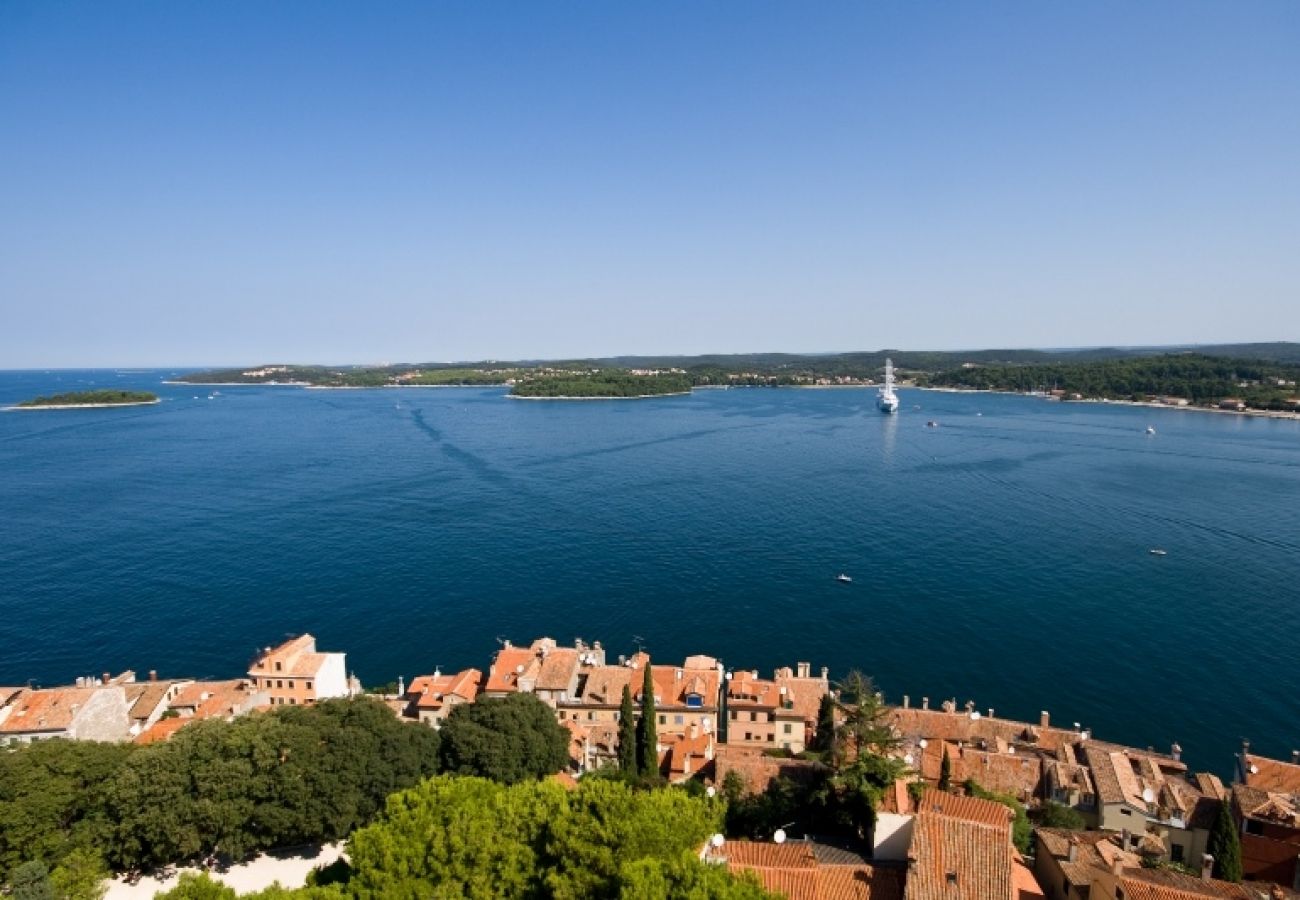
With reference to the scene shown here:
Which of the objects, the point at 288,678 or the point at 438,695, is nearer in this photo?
the point at 438,695


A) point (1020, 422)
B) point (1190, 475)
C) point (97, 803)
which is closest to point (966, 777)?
point (97, 803)

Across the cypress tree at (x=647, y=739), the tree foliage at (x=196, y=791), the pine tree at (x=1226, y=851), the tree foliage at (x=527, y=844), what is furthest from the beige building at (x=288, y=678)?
the pine tree at (x=1226, y=851)

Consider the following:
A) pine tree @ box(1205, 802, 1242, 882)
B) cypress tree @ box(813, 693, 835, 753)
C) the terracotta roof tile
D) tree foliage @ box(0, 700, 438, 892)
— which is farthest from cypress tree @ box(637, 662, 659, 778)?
pine tree @ box(1205, 802, 1242, 882)

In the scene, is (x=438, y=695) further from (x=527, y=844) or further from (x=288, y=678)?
A: (x=527, y=844)

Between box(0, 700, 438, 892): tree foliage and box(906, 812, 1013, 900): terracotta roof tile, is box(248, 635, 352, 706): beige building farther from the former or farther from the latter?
box(906, 812, 1013, 900): terracotta roof tile

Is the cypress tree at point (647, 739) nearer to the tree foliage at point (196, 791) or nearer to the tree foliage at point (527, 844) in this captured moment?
the tree foliage at point (196, 791)

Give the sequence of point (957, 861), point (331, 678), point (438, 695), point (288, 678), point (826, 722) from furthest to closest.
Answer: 1. point (331, 678)
2. point (288, 678)
3. point (438, 695)
4. point (826, 722)
5. point (957, 861)

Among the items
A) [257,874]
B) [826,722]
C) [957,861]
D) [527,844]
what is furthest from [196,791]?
[826,722]

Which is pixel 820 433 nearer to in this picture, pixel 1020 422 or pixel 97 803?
pixel 1020 422
